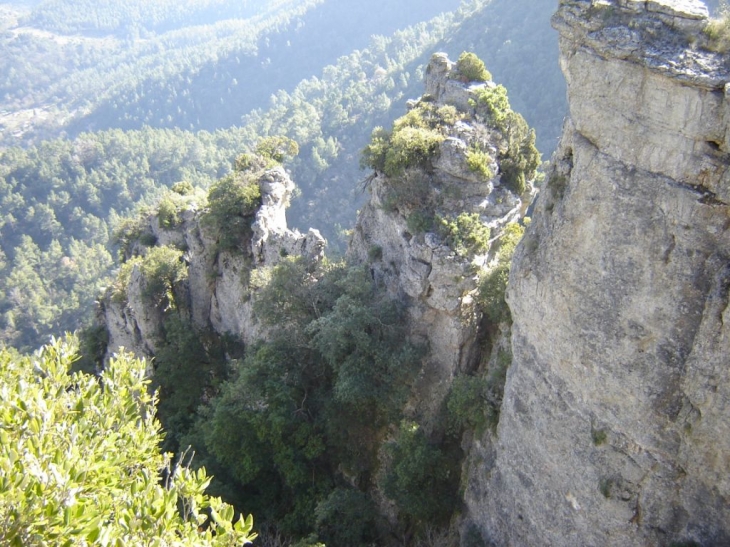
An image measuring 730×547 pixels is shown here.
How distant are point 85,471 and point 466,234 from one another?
14.2 meters

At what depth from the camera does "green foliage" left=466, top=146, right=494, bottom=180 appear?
2150cm

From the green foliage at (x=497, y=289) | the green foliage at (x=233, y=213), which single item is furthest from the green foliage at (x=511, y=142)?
the green foliage at (x=233, y=213)

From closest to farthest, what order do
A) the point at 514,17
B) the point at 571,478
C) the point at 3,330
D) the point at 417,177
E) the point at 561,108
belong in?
the point at 571,478 → the point at 417,177 → the point at 561,108 → the point at 3,330 → the point at 514,17

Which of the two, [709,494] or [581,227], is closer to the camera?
[709,494]

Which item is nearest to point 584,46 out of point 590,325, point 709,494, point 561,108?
point 590,325

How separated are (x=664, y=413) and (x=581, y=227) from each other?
454cm

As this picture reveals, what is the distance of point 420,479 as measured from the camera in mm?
19984

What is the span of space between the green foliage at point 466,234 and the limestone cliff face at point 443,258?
0.69ft

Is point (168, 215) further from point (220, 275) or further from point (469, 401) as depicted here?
point (469, 401)

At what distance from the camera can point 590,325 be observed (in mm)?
14664

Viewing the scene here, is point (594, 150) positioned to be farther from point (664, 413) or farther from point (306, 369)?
point (306, 369)

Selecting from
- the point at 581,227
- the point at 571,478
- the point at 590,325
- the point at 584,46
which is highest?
the point at 584,46

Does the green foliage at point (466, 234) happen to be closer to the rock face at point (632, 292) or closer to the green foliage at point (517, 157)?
the green foliage at point (517, 157)

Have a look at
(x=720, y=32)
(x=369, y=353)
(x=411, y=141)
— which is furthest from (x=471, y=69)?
(x=720, y=32)
